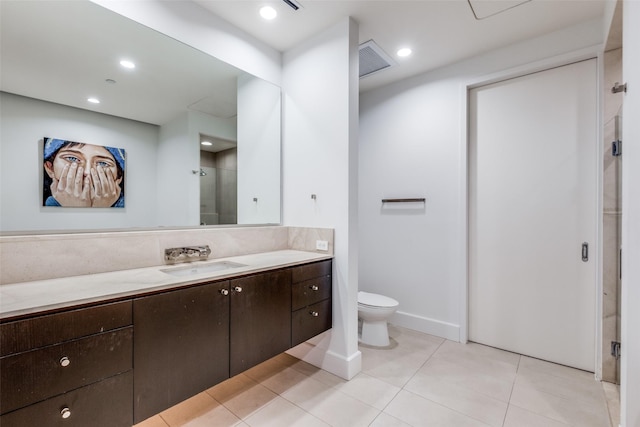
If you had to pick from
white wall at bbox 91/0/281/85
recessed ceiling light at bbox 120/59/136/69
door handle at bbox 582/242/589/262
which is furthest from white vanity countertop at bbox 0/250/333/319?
door handle at bbox 582/242/589/262

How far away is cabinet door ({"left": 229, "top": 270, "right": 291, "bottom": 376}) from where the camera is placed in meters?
1.52

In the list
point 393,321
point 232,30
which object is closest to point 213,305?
point 232,30

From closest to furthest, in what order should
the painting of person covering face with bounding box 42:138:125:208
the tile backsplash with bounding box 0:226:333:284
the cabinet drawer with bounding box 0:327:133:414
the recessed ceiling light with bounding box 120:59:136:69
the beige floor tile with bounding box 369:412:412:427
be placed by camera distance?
the cabinet drawer with bounding box 0:327:133:414, the tile backsplash with bounding box 0:226:333:284, the painting of person covering face with bounding box 42:138:125:208, the beige floor tile with bounding box 369:412:412:427, the recessed ceiling light with bounding box 120:59:136:69

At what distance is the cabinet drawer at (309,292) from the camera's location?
1.84 meters

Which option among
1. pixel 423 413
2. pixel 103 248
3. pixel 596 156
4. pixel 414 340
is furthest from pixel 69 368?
pixel 596 156

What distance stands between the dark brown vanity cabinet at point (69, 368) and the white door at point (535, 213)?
2628 mm

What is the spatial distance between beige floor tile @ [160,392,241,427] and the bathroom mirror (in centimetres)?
110

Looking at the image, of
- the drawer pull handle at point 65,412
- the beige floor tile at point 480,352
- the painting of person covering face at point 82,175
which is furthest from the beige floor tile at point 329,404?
the painting of person covering face at point 82,175

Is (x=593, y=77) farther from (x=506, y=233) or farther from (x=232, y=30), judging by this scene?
(x=232, y=30)

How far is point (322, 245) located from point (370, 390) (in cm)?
102

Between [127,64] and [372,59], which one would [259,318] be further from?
[372,59]

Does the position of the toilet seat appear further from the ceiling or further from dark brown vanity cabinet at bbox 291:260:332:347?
the ceiling

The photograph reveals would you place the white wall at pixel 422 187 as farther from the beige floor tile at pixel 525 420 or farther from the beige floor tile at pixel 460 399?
the beige floor tile at pixel 525 420

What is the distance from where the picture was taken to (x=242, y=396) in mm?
1798
